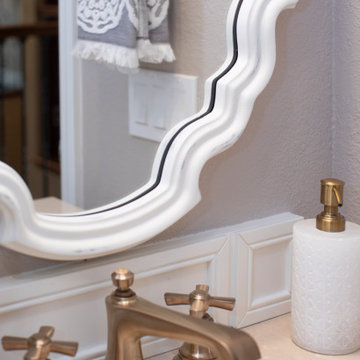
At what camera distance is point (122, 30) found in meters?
0.88

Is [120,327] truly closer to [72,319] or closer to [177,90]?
[72,319]

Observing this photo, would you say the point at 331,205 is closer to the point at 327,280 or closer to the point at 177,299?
the point at 327,280

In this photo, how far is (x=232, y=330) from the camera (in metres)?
0.70

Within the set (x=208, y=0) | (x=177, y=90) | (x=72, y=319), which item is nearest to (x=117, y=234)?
(x=72, y=319)

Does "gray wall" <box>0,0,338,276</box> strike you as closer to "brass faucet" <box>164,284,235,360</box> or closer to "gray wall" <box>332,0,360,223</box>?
"gray wall" <box>332,0,360,223</box>

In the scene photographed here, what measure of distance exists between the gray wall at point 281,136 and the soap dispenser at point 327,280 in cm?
10

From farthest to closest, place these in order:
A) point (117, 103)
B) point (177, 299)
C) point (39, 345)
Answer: point (117, 103), point (177, 299), point (39, 345)

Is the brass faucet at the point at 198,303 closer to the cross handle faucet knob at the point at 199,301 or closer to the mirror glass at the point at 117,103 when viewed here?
the cross handle faucet knob at the point at 199,301

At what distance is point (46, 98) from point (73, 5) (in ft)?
0.37

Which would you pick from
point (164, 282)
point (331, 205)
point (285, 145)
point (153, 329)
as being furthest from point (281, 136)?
point (153, 329)

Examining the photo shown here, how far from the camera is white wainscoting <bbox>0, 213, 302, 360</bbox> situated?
0.81m

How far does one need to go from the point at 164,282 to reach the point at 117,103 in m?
0.23

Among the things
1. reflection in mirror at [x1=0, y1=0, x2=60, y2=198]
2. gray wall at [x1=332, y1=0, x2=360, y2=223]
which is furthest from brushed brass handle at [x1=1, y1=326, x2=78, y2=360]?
gray wall at [x1=332, y1=0, x2=360, y2=223]

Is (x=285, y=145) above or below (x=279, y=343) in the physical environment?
above
